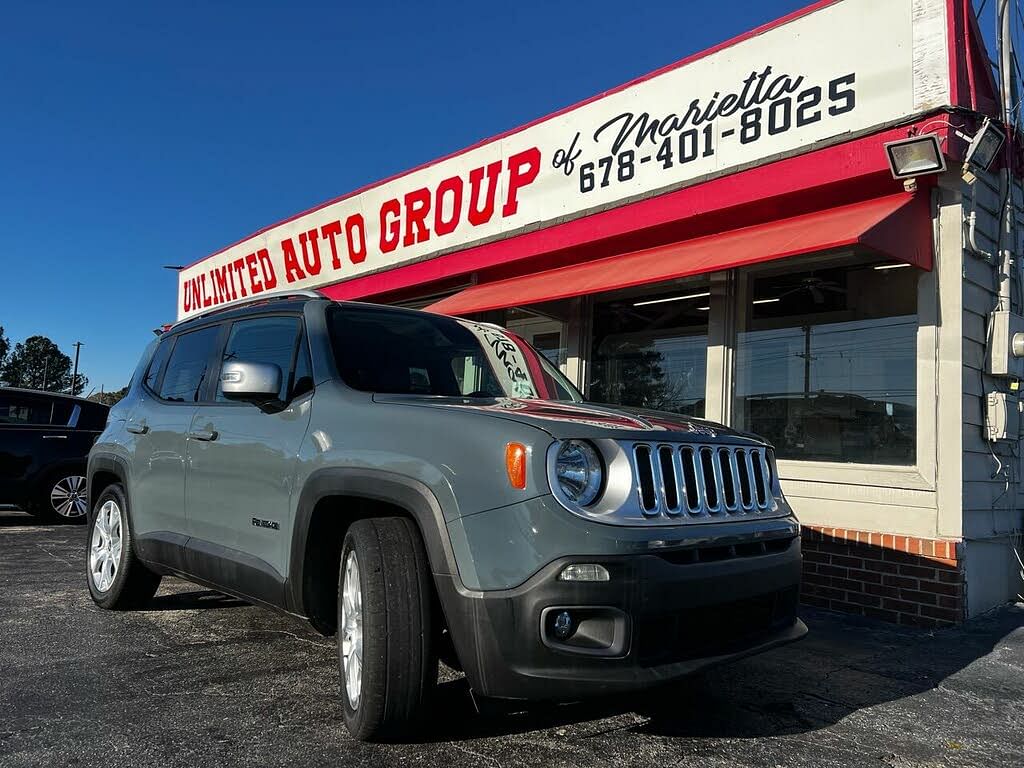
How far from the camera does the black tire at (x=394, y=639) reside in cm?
265

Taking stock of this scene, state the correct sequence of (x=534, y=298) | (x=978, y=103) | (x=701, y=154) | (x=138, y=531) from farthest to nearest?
(x=534, y=298)
(x=701, y=154)
(x=978, y=103)
(x=138, y=531)

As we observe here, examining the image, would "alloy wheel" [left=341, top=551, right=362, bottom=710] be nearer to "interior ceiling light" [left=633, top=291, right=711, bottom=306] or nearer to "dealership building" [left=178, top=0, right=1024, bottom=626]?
"dealership building" [left=178, top=0, right=1024, bottom=626]

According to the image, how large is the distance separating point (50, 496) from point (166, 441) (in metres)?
6.01

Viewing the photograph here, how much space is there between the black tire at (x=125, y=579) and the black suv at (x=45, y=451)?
474cm

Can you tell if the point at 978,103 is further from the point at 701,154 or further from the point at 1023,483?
the point at 1023,483

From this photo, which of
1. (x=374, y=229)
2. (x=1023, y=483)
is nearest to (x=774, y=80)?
(x=1023, y=483)

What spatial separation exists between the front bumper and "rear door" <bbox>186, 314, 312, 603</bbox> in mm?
1077

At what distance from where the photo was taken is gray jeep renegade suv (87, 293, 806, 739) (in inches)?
97.2

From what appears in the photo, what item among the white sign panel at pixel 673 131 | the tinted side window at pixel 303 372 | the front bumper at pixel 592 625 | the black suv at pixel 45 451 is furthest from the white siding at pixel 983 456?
the black suv at pixel 45 451

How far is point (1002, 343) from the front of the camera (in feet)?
18.9

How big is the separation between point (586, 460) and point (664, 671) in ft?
2.32

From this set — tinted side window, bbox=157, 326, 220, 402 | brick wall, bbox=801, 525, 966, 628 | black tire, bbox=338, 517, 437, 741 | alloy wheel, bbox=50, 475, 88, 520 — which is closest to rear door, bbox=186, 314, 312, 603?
tinted side window, bbox=157, 326, 220, 402

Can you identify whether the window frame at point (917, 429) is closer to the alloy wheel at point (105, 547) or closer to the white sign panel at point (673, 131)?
the white sign panel at point (673, 131)

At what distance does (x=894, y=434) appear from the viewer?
18.9ft
